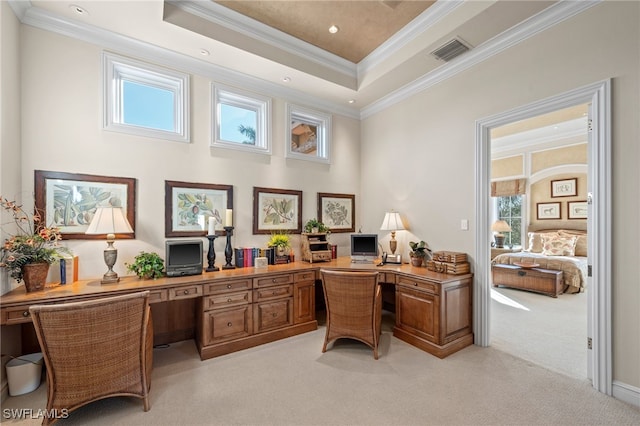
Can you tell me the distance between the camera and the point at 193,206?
3412mm

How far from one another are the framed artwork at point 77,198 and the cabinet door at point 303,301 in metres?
Result: 1.97

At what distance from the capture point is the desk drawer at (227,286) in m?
2.84

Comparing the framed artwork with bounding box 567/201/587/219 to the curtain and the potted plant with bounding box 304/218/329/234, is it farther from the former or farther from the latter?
the potted plant with bounding box 304/218/329/234

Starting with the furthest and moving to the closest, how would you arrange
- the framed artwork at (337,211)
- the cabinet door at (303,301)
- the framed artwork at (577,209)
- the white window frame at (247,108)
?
the framed artwork at (577,209)
the framed artwork at (337,211)
the white window frame at (247,108)
the cabinet door at (303,301)

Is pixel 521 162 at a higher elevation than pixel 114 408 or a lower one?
higher

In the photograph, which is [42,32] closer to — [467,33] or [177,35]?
[177,35]

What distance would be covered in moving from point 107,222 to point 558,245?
8.21 metres

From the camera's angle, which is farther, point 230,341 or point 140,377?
point 230,341

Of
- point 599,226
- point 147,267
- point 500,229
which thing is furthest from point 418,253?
point 500,229

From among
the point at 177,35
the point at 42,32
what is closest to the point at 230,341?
the point at 177,35

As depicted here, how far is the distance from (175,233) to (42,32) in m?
2.29

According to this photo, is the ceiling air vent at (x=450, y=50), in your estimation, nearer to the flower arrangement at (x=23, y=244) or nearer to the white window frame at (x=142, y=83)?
the white window frame at (x=142, y=83)

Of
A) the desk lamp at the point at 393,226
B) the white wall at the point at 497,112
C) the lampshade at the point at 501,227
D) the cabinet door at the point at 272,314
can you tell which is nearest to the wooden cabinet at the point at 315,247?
the cabinet door at the point at 272,314

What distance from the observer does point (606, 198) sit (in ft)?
7.46
